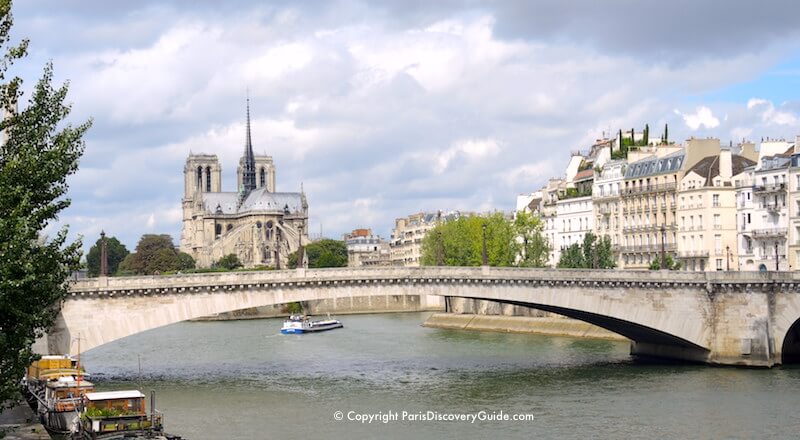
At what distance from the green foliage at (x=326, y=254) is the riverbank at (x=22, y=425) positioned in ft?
428

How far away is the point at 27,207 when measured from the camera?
2359 cm

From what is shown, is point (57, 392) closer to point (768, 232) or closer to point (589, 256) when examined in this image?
point (768, 232)

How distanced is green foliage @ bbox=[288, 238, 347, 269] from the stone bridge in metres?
111

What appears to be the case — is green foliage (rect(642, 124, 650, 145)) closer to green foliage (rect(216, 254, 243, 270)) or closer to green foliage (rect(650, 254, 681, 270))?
green foliage (rect(650, 254, 681, 270))

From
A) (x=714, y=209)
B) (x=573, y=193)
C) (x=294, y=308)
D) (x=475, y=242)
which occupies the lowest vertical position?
(x=294, y=308)

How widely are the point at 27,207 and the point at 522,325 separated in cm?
6186

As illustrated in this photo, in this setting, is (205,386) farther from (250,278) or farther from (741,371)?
(741,371)

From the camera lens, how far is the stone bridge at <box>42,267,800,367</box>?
175 ft

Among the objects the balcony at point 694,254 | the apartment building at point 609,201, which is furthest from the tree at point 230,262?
the balcony at point 694,254

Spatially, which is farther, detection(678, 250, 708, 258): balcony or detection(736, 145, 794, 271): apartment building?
detection(678, 250, 708, 258): balcony

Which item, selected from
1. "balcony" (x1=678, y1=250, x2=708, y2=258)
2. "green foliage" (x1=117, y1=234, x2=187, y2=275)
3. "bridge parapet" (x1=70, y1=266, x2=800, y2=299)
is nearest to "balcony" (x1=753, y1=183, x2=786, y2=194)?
"balcony" (x1=678, y1=250, x2=708, y2=258)

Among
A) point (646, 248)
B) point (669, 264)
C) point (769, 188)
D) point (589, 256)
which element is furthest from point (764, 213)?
point (646, 248)

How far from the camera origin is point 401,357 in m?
63.8

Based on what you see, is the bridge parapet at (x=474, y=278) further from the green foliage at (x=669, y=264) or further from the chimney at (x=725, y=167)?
the chimney at (x=725, y=167)
